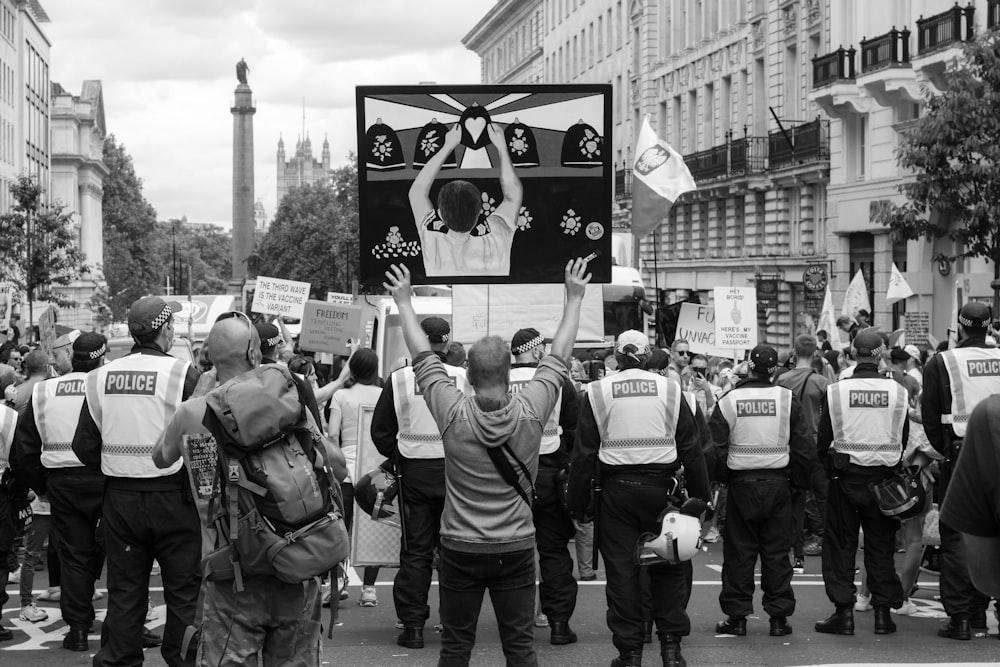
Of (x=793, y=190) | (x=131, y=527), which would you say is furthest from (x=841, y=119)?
(x=131, y=527)

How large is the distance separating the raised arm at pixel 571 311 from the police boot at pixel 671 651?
232 centimetres

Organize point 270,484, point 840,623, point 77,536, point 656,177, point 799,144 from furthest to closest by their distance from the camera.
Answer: point 799,144, point 656,177, point 840,623, point 77,536, point 270,484

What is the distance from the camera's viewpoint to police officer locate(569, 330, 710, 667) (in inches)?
334

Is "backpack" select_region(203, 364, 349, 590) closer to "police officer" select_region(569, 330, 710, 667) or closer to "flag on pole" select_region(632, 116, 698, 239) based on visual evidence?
"police officer" select_region(569, 330, 710, 667)

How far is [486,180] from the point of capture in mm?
8656

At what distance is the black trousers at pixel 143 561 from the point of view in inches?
292

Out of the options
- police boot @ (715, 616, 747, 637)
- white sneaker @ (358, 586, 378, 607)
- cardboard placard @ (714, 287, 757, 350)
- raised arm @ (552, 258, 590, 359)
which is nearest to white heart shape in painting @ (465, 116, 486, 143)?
raised arm @ (552, 258, 590, 359)

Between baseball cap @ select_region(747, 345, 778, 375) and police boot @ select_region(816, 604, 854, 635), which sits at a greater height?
baseball cap @ select_region(747, 345, 778, 375)

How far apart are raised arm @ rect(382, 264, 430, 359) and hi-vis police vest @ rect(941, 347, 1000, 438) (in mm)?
3643

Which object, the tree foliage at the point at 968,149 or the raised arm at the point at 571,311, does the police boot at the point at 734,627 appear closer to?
the raised arm at the point at 571,311

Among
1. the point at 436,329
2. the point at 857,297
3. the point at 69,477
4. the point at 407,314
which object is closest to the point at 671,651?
the point at 436,329

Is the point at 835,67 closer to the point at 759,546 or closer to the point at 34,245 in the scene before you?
the point at 34,245

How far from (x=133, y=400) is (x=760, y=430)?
397cm

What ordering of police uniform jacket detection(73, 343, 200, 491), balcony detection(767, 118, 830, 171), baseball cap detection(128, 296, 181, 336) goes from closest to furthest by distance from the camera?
1. baseball cap detection(128, 296, 181, 336)
2. police uniform jacket detection(73, 343, 200, 491)
3. balcony detection(767, 118, 830, 171)
